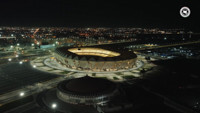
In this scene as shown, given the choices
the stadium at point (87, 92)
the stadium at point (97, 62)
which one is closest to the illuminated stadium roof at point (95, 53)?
the stadium at point (97, 62)

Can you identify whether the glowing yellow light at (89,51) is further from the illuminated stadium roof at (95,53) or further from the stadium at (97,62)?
the stadium at (97,62)

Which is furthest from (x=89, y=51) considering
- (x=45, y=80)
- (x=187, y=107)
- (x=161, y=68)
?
(x=187, y=107)

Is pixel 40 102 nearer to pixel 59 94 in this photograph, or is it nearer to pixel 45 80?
pixel 59 94

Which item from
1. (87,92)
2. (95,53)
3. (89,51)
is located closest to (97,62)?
(95,53)

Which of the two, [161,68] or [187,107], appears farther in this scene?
[161,68]

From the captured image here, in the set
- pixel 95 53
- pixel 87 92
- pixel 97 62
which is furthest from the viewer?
pixel 95 53

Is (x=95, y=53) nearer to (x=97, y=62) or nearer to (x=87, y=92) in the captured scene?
(x=97, y=62)

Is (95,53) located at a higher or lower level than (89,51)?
lower

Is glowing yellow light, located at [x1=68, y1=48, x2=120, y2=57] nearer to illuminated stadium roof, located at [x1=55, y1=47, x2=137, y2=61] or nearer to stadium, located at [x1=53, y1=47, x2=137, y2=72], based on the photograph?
illuminated stadium roof, located at [x1=55, y1=47, x2=137, y2=61]

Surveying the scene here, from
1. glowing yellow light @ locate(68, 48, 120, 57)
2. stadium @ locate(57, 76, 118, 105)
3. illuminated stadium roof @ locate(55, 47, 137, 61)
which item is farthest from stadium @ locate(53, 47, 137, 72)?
stadium @ locate(57, 76, 118, 105)
